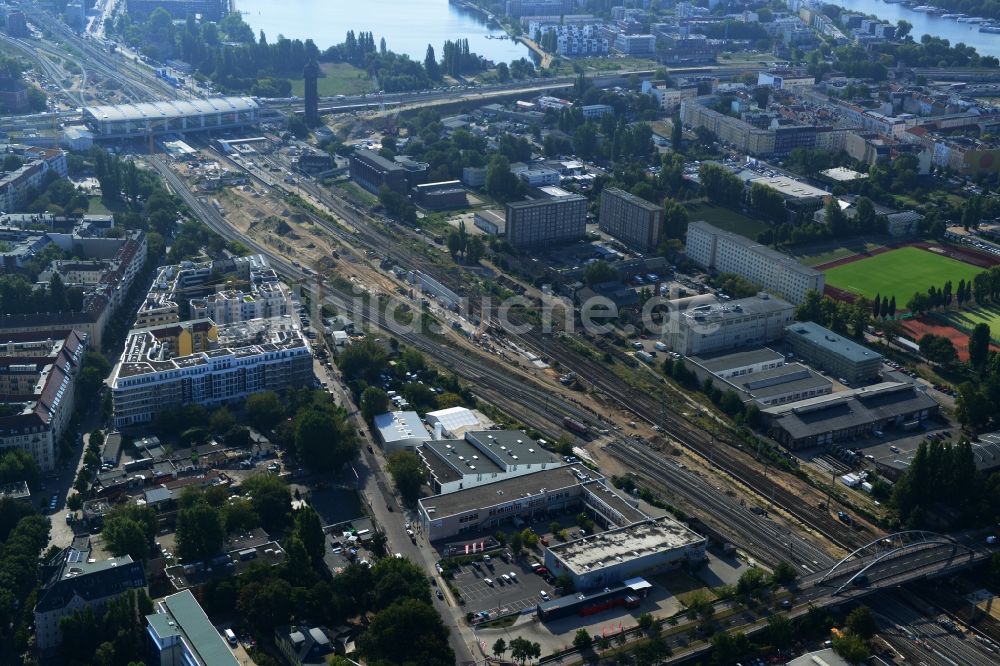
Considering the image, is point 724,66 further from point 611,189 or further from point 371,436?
point 371,436

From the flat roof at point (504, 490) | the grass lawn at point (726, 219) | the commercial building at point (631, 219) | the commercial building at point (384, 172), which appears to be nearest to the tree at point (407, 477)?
the flat roof at point (504, 490)

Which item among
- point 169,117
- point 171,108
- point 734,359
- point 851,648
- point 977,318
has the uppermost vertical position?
point 171,108

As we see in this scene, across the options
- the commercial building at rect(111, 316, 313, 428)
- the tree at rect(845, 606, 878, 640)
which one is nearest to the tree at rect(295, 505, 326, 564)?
the commercial building at rect(111, 316, 313, 428)

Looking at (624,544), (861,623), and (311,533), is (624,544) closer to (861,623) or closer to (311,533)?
(861,623)

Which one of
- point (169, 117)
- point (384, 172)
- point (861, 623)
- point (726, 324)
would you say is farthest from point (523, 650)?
point (169, 117)

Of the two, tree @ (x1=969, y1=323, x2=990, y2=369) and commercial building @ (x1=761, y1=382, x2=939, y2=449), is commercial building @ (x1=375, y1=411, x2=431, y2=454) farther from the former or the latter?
tree @ (x1=969, y1=323, x2=990, y2=369)

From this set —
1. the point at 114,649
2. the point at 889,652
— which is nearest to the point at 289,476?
the point at 114,649

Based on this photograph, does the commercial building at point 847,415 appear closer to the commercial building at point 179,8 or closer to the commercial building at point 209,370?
the commercial building at point 209,370
